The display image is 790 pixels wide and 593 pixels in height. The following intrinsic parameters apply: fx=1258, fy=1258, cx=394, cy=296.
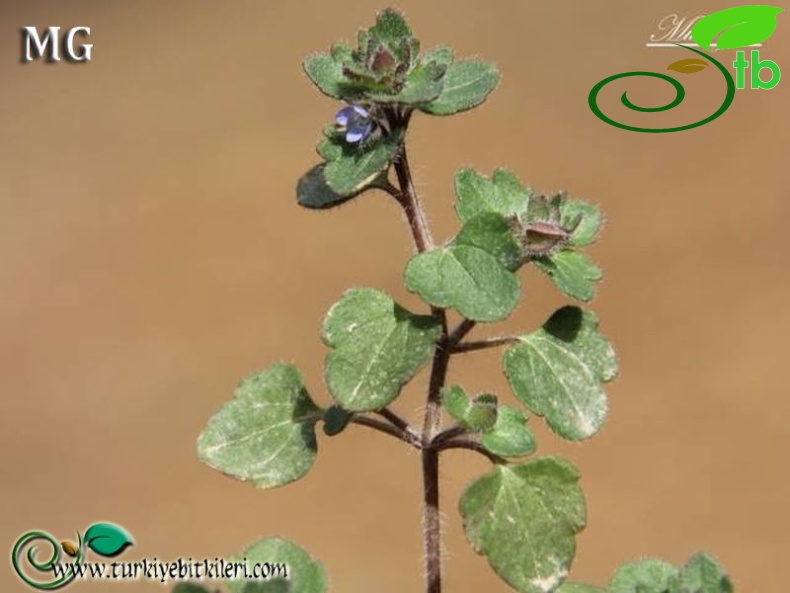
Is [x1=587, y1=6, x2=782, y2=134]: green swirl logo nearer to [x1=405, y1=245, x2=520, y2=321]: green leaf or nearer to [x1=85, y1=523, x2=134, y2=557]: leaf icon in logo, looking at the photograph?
[x1=85, y1=523, x2=134, y2=557]: leaf icon in logo

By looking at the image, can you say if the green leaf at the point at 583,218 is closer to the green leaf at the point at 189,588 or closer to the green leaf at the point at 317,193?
the green leaf at the point at 317,193

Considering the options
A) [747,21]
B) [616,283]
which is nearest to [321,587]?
[616,283]

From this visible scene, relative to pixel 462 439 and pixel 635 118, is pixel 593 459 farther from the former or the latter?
pixel 462 439

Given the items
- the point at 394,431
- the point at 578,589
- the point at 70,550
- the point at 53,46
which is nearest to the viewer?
the point at 394,431

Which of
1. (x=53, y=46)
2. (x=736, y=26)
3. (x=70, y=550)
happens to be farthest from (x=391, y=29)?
(x=53, y=46)

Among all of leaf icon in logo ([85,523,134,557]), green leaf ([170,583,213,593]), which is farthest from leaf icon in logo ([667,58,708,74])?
green leaf ([170,583,213,593])

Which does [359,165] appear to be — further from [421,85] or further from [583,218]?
[583,218]
